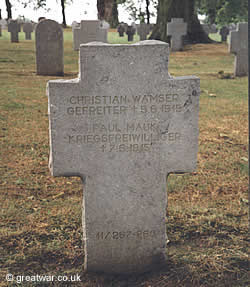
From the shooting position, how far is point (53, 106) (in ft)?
8.57

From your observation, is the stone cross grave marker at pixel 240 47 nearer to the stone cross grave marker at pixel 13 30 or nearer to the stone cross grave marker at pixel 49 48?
the stone cross grave marker at pixel 49 48

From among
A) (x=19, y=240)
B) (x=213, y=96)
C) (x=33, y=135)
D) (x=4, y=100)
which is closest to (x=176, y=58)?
(x=213, y=96)

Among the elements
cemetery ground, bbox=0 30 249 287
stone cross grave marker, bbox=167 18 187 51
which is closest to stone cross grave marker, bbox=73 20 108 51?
stone cross grave marker, bbox=167 18 187 51

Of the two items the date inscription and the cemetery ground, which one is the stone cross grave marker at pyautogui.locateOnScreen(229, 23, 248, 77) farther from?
the date inscription

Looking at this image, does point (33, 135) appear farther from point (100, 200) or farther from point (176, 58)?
point (176, 58)

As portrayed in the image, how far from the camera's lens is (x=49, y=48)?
36.6ft

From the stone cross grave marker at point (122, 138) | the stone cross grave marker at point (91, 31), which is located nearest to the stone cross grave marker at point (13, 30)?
the stone cross grave marker at point (91, 31)

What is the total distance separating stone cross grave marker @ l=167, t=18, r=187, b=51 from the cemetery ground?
35.3ft

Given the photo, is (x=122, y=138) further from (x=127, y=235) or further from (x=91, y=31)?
(x=91, y=31)

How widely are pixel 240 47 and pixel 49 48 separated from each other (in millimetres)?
5339

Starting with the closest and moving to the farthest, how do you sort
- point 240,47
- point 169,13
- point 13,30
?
point 240,47 → point 169,13 → point 13,30

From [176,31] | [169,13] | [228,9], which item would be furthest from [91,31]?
[228,9]

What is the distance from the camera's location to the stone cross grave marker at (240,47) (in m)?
11.7

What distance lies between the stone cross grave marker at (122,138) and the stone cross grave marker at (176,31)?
15718 mm
